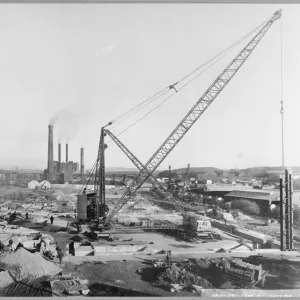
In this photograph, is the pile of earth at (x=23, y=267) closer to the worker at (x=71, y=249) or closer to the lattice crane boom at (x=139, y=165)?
the worker at (x=71, y=249)

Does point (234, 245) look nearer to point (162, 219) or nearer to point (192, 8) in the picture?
point (162, 219)

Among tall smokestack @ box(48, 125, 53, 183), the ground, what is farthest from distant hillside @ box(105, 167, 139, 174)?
tall smokestack @ box(48, 125, 53, 183)

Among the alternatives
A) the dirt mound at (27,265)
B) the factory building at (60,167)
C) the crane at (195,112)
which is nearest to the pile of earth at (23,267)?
the dirt mound at (27,265)

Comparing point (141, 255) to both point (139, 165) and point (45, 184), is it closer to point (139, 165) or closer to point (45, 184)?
point (139, 165)

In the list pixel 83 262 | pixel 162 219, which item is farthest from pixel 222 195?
pixel 83 262

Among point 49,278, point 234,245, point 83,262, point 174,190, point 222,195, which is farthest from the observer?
point 174,190

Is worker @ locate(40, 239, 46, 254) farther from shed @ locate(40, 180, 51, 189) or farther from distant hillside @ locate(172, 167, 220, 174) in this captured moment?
distant hillside @ locate(172, 167, 220, 174)
